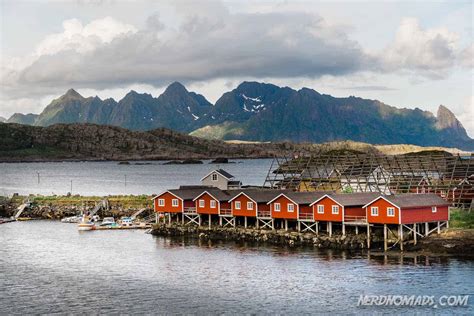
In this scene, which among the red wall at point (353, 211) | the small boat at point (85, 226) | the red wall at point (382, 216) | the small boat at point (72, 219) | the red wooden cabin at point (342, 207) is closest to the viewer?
the red wall at point (382, 216)

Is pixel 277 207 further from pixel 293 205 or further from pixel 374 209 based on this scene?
pixel 374 209

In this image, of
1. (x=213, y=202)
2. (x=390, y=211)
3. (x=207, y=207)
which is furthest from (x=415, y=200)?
(x=207, y=207)

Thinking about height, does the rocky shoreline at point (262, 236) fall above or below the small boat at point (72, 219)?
below

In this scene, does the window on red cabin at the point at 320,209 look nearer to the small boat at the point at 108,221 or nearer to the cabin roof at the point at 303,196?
the cabin roof at the point at 303,196

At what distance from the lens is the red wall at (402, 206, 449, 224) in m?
70.9

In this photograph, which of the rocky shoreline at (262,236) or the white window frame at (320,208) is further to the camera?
the white window frame at (320,208)

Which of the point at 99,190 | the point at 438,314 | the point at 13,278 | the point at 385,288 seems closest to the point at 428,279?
the point at 385,288

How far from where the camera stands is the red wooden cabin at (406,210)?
7088cm

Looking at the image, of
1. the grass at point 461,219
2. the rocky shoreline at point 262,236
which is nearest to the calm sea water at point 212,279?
the rocky shoreline at point 262,236

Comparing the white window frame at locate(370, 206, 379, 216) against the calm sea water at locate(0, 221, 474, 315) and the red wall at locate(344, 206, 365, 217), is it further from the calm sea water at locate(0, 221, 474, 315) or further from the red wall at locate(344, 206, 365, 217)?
the calm sea water at locate(0, 221, 474, 315)

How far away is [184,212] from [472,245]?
39.7m

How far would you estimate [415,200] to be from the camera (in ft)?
240

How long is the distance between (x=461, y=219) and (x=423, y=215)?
6889mm

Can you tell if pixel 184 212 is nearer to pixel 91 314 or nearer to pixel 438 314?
pixel 91 314
